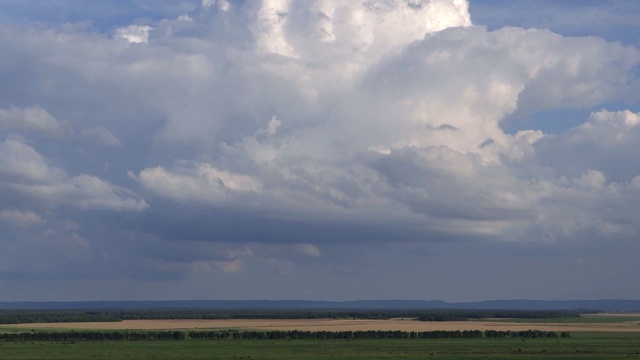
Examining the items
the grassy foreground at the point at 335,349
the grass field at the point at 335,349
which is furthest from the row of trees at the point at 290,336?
the grassy foreground at the point at 335,349

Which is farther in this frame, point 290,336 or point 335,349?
point 290,336

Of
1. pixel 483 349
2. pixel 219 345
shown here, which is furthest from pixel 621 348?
pixel 219 345

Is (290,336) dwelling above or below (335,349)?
above

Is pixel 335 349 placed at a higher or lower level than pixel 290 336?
lower

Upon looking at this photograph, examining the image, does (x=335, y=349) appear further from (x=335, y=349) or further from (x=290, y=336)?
(x=290, y=336)

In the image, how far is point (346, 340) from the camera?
455ft

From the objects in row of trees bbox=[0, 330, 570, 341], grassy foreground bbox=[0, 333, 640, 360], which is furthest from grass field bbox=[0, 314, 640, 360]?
row of trees bbox=[0, 330, 570, 341]

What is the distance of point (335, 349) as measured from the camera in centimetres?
11419

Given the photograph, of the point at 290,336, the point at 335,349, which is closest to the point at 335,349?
the point at 335,349

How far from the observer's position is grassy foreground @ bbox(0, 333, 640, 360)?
4001 inches

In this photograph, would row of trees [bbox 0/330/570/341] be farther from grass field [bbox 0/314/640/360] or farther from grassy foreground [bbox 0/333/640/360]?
grassy foreground [bbox 0/333/640/360]

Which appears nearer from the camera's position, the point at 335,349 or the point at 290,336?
the point at 335,349

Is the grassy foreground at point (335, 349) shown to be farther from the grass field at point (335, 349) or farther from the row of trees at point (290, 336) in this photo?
the row of trees at point (290, 336)

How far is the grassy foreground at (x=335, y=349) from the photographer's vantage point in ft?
333
